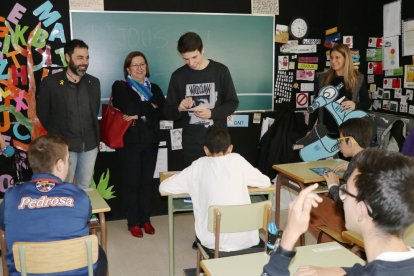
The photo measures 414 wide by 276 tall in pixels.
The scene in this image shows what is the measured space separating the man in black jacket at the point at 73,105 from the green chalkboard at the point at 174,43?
571 mm

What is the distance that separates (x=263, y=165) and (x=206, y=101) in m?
1.48

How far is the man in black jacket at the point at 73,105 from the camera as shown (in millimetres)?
3457

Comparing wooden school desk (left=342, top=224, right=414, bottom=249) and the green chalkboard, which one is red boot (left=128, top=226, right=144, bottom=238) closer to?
the green chalkboard

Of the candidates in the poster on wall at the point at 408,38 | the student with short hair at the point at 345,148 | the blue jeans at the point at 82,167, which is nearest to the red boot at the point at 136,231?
the blue jeans at the point at 82,167

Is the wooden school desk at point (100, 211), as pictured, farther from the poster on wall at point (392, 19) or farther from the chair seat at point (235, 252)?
the poster on wall at point (392, 19)

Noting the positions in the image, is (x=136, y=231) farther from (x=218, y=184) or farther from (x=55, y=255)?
(x=55, y=255)

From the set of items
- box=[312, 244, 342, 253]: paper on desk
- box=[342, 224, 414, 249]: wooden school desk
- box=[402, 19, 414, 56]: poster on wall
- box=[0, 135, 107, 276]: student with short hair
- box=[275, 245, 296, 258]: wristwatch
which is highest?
box=[402, 19, 414, 56]: poster on wall

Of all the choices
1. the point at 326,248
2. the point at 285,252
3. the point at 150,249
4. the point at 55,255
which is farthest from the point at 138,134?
the point at 285,252

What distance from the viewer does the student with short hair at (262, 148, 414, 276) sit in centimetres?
119

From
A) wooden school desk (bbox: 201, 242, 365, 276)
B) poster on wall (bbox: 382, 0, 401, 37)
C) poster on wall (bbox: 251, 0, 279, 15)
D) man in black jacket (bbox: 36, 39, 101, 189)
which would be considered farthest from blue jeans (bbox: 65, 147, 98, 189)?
poster on wall (bbox: 382, 0, 401, 37)

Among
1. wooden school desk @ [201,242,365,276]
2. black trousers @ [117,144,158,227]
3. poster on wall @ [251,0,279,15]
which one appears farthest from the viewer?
poster on wall @ [251,0,279,15]

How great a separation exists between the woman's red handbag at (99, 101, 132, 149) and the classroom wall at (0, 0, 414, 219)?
0.49 meters

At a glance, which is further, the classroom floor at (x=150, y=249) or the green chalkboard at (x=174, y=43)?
the green chalkboard at (x=174, y=43)

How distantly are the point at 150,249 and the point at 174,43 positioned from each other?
2.06 meters
